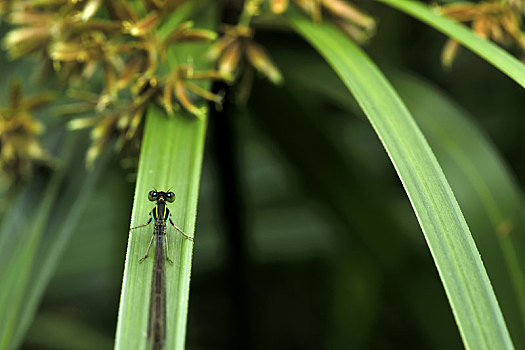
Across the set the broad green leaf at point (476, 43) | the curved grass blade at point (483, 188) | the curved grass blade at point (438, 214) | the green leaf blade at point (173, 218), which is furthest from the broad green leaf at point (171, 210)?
the curved grass blade at point (483, 188)

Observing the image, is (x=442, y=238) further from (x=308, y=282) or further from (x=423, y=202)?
(x=308, y=282)

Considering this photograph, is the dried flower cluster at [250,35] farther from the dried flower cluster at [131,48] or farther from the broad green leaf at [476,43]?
the broad green leaf at [476,43]

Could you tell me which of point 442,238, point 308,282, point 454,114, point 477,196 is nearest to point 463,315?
point 442,238

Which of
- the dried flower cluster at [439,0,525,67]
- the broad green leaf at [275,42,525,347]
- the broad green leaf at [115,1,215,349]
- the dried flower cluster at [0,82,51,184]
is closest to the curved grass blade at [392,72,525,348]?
the broad green leaf at [275,42,525,347]

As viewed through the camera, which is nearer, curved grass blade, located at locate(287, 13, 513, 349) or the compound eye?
curved grass blade, located at locate(287, 13, 513, 349)

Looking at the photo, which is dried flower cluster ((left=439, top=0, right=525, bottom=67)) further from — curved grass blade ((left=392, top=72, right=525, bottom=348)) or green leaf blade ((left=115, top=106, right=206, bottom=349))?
green leaf blade ((left=115, top=106, right=206, bottom=349))

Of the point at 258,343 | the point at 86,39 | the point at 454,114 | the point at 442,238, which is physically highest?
the point at 454,114

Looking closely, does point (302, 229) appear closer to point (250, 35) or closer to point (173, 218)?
point (250, 35)
